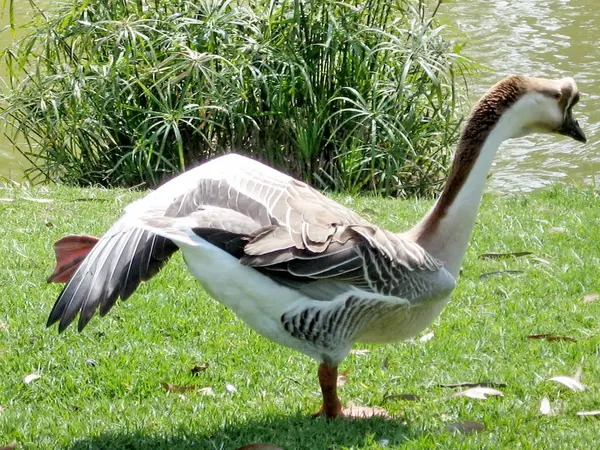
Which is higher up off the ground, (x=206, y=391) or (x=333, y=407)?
(x=333, y=407)

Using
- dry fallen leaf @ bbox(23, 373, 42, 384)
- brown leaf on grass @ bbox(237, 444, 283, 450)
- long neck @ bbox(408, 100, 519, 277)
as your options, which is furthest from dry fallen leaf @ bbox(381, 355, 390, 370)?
dry fallen leaf @ bbox(23, 373, 42, 384)

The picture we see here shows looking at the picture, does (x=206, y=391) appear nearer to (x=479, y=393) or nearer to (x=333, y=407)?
(x=333, y=407)

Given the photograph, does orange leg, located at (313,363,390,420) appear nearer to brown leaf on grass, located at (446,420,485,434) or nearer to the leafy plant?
brown leaf on grass, located at (446,420,485,434)

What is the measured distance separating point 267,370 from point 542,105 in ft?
5.70

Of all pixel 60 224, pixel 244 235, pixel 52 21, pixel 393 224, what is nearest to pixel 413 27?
pixel 393 224

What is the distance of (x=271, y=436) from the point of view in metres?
3.54

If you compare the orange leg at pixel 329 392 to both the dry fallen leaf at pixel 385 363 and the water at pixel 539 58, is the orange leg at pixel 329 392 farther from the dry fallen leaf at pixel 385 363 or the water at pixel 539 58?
the water at pixel 539 58

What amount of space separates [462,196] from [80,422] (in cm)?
182

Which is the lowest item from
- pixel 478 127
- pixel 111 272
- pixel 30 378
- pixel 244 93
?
pixel 244 93

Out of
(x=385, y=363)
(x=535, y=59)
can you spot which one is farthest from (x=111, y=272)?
(x=535, y=59)

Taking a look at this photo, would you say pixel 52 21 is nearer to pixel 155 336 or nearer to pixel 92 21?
pixel 92 21

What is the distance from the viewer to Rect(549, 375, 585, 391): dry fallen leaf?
3953 mm

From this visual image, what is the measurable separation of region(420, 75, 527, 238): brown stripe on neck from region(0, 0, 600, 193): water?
5.36m

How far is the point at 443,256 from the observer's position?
3736 millimetres
